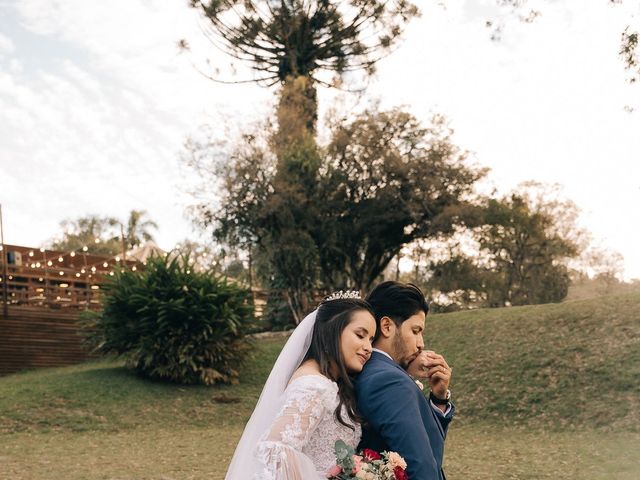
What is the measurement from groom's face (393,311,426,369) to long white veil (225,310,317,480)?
347mm

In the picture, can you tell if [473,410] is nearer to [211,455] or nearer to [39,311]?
[211,455]

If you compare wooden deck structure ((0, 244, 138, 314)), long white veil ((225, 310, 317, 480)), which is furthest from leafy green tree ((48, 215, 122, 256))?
long white veil ((225, 310, 317, 480))

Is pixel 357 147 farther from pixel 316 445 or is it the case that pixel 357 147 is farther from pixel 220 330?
pixel 316 445

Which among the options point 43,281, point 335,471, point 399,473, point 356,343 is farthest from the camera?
point 43,281

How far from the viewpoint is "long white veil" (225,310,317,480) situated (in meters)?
3.23

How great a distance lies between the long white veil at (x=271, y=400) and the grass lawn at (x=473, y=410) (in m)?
7.01

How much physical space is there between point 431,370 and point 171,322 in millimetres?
14407

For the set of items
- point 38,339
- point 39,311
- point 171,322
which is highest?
point 39,311

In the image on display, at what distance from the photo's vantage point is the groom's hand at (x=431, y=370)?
11.1ft

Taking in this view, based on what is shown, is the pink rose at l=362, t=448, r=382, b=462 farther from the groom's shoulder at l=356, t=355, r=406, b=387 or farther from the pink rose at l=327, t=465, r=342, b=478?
the groom's shoulder at l=356, t=355, r=406, b=387

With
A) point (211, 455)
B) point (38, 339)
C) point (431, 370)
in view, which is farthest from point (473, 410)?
point (38, 339)

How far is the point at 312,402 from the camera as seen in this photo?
293cm

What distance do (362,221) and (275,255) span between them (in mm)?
3210

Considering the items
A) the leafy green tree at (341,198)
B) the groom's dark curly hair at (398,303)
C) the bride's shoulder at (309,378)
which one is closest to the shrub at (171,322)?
the leafy green tree at (341,198)
